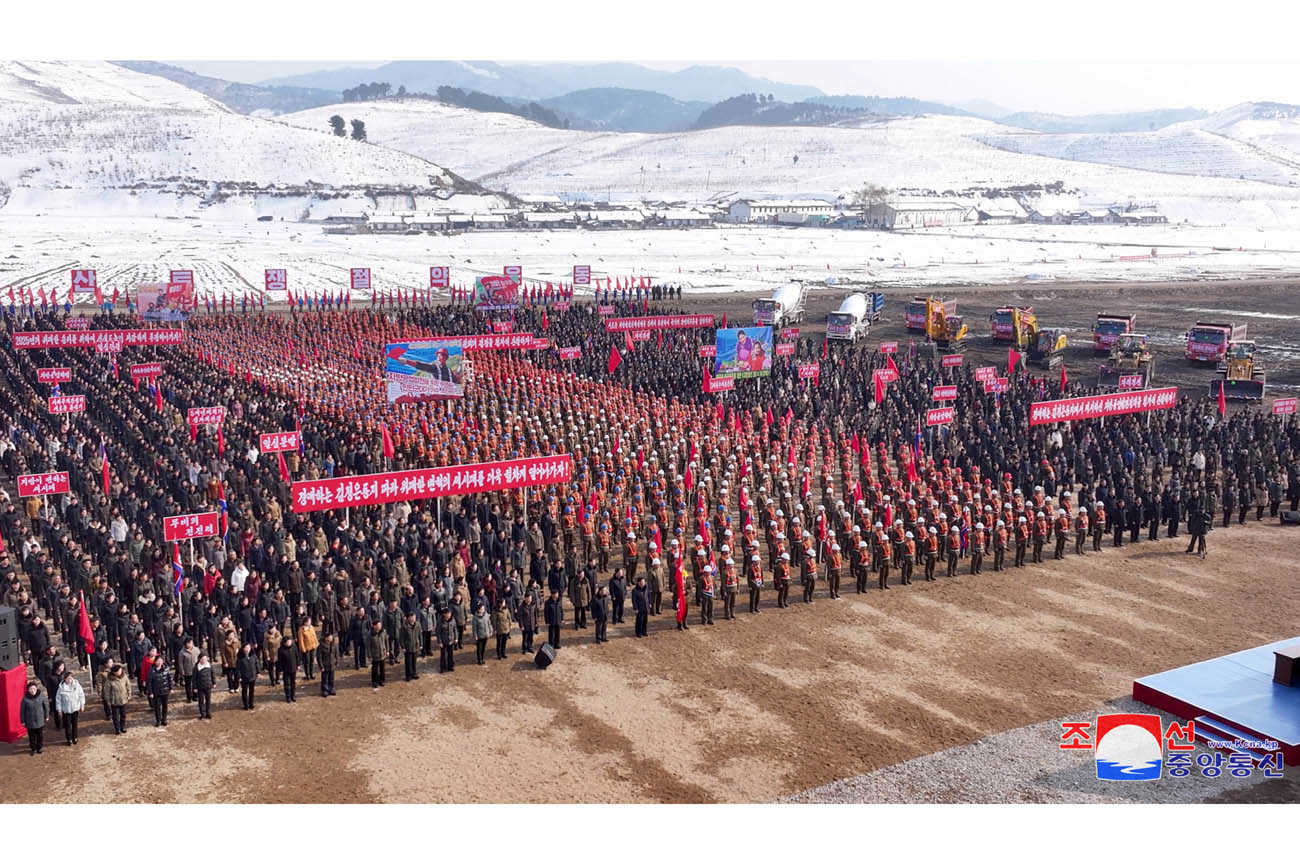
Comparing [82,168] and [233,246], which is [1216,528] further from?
[82,168]

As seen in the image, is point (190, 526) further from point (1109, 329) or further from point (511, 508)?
point (1109, 329)

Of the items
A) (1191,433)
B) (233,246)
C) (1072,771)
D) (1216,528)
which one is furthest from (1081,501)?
(233,246)

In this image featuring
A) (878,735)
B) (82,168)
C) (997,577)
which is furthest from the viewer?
(82,168)

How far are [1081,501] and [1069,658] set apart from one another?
7207 mm

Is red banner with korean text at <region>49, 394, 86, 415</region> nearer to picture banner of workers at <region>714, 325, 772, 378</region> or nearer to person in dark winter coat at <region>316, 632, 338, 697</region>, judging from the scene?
person in dark winter coat at <region>316, 632, 338, 697</region>

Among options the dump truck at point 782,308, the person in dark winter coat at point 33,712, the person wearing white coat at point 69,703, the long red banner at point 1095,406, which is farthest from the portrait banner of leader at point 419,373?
the dump truck at point 782,308

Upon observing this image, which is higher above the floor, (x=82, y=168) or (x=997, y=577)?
(x=82, y=168)

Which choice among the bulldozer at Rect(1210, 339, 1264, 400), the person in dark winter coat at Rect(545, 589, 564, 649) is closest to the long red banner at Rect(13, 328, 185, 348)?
the person in dark winter coat at Rect(545, 589, 564, 649)

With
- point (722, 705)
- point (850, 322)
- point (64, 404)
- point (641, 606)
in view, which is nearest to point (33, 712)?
point (641, 606)

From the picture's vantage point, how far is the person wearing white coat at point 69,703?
12539 mm

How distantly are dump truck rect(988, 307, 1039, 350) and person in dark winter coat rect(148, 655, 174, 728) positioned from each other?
1484 inches

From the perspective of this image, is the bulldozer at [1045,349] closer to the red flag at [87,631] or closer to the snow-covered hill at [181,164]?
the red flag at [87,631]

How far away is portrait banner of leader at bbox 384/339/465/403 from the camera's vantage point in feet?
84.5

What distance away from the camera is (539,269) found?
7844 centimetres
